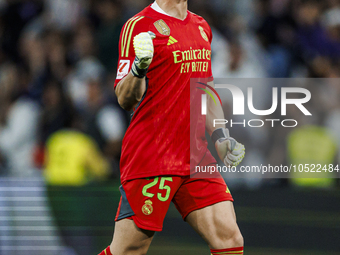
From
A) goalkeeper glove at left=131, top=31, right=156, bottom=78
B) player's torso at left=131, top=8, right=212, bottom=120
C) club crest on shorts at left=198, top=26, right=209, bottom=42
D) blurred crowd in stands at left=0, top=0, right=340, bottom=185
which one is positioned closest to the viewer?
goalkeeper glove at left=131, top=31, right=156, bottom=78

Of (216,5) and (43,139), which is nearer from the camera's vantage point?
(43,139)

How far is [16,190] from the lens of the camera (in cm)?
521

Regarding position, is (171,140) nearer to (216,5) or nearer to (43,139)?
(43,139)

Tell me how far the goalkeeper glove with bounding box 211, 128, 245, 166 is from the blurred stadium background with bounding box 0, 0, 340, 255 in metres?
1.91

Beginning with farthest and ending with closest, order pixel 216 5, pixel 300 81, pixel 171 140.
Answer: pixel 216 5, pixel 300 81, pixel 171 140

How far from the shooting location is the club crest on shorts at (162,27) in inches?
119

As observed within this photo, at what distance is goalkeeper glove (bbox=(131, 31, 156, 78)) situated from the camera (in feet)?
8.77

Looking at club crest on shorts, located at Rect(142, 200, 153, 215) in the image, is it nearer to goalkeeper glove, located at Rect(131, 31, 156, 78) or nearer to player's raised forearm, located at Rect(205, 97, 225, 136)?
player's raised forearm, located at Rect(205, 97, 225, 136)

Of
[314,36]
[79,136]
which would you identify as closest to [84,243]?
[79,136]

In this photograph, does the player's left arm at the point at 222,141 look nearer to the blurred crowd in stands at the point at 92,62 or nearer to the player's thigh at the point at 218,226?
the player's thigh at the point at 218,226

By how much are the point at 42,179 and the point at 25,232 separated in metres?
0.57

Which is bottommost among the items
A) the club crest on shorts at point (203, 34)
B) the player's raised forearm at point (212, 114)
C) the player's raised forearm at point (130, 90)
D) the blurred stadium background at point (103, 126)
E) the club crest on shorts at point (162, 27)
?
the blurred stadium background at point (103, 126)

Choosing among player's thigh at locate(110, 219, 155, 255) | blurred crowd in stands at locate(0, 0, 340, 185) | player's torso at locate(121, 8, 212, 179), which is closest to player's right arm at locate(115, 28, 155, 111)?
player's torso at locate(121, 8, 212, 179)

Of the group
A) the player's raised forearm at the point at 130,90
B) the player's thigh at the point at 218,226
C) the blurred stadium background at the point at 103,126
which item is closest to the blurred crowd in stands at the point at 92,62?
the blurred stadium background at the point at 103,126
